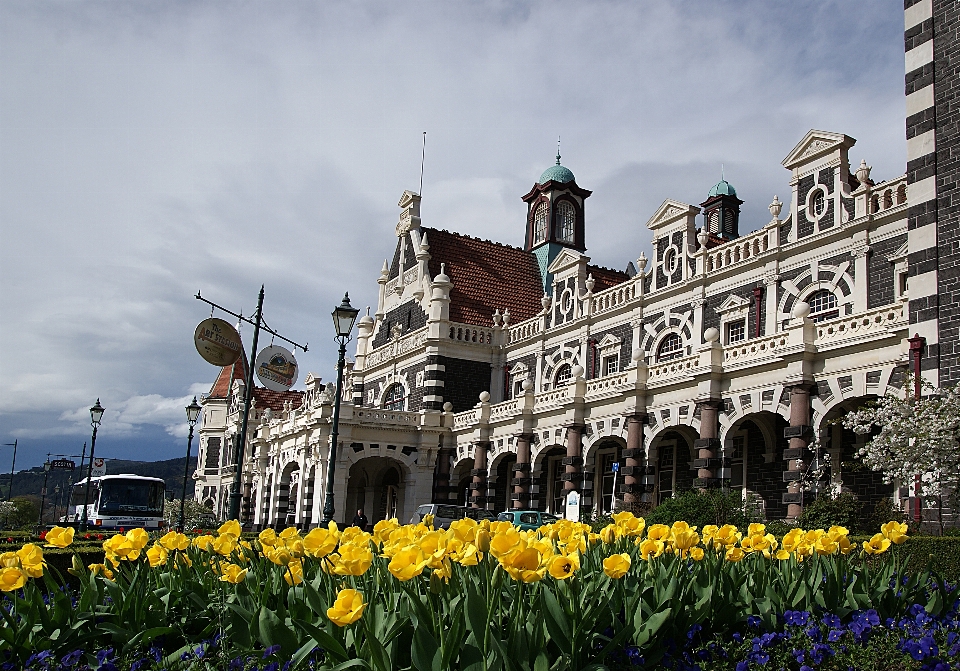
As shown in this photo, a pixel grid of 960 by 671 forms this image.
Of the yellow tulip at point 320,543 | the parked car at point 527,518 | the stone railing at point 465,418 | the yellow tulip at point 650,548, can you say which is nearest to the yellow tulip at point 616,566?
the yellow tulip at point 650,548

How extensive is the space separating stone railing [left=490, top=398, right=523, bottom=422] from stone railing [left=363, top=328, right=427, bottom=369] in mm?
5800

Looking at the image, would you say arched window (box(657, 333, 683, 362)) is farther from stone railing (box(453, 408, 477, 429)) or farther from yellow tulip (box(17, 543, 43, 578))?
yellow tulip (box(17, 543, 43, 578))

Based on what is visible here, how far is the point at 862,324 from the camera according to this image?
72.3 ft

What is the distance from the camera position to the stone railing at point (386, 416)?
1531 inches

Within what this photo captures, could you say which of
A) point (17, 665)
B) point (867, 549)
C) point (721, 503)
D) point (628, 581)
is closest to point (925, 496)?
point (721, 503)

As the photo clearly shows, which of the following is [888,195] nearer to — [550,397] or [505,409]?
[550,397]

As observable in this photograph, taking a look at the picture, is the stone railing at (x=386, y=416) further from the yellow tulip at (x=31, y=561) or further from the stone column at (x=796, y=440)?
the yellow tulip at (x=31, y=561)

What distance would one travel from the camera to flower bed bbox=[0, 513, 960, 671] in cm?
528

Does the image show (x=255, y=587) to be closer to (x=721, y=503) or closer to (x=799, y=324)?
(x=721, y=503)

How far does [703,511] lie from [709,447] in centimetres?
521

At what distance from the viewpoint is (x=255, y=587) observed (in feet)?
22.2

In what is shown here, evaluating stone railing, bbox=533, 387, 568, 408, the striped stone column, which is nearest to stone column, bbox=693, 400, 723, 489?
the striped stone column

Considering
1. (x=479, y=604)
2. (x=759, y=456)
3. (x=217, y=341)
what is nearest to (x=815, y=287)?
(x=759, y=456)

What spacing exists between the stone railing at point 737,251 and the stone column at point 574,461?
7.39 metres
